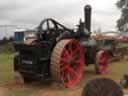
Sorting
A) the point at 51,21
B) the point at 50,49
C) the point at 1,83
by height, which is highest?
the point at 51,21

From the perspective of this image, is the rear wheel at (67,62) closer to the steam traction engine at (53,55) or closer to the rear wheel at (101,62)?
the steam traction engine at (53,55)

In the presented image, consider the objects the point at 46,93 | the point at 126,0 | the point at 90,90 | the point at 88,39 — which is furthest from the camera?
the point at 126,0

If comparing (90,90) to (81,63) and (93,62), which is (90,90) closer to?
(81,63)

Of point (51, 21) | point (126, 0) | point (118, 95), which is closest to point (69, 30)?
point (51, 21)

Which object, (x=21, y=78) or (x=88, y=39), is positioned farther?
(x=88, y=39)

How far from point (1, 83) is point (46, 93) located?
2093 millimetres

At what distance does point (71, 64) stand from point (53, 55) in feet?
3.83

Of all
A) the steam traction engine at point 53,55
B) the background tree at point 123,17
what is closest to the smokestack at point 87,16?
the steam traction engine at point 53,55

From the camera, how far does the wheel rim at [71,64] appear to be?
31.6 feet

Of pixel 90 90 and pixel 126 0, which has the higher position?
pixel 126 0

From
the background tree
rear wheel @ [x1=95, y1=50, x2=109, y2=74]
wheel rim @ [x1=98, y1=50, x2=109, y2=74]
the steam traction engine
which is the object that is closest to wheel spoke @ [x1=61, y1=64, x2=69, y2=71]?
the steam traction engine

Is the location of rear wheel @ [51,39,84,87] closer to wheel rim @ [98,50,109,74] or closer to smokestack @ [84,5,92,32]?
smokestack @ [84,5,92,32]

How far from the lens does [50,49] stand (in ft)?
31.1

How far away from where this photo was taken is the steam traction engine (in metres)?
9.29
